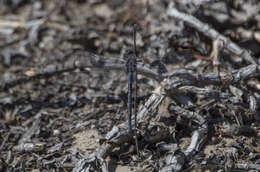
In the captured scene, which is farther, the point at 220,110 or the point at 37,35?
the point at 37,35

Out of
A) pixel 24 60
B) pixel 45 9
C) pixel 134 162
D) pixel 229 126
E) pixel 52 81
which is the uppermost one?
pixel 45 9

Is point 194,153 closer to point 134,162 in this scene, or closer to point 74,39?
point 134,162

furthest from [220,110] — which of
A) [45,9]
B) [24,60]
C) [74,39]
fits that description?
[45,9]

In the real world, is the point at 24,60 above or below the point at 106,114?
above

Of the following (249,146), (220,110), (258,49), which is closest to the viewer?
(249,146)

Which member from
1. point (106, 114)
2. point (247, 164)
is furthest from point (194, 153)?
point (106, 114)

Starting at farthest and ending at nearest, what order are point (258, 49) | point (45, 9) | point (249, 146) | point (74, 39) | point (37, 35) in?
1. point (45, 9)
2. point (37, 35)
3. point (74, 39)
4. point (258, 49)
5. point (249, 146)

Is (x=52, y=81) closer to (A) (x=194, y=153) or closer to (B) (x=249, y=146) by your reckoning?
(A) (x=194, y=153)
